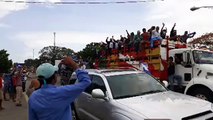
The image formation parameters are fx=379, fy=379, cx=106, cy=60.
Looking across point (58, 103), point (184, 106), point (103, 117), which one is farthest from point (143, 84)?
point (58, 103)

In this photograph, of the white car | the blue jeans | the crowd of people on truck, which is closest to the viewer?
the white car

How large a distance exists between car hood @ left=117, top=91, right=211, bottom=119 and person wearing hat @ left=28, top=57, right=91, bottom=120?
7.25ft

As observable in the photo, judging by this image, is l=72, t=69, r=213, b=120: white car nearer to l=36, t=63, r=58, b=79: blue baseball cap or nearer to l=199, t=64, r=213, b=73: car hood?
l=36, t=63, r=58, b=79: blue baseball cap

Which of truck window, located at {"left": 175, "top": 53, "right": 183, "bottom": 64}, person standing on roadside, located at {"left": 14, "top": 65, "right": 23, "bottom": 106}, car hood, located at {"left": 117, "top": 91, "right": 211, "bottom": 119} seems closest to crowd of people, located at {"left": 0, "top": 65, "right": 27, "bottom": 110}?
person standing on roadside, located at {"left": 14, "top": 65, "right": 23, "bottom": 106}

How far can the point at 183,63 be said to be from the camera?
11930 mm

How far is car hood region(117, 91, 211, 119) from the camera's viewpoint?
5.89 m

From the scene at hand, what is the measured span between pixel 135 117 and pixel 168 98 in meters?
1.12

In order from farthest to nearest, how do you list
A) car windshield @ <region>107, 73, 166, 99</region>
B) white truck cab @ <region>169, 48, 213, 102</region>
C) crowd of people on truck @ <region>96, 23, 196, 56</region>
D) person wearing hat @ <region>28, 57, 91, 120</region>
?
1. crowd of people on truck @ <region>96, 23, 196, 56</region>
2. white truck cab @ <region>169, 48, 213, 102</region>
3. car windshield @ <region>107, 73, 166, 99</region>
4. person wearing hat @ <region>28, 57, 91, 120</region>

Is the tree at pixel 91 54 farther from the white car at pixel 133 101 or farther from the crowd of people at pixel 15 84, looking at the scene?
the white car at pixel 133 101

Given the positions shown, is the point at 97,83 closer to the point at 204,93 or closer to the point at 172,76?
the point at 204,93

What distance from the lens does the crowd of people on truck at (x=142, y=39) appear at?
13816 mm

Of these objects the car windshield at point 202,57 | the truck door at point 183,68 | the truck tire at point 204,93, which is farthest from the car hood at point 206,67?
the truck tire at point 204,93

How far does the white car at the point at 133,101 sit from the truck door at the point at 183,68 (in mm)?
3926

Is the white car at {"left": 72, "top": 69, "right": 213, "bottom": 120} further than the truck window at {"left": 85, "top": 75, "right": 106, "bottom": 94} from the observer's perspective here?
No
